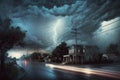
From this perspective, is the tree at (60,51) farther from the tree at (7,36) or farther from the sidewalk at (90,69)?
the tree at (7,36)

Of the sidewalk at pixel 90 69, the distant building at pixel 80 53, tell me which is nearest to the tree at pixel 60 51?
the distant building at pixel 80 53

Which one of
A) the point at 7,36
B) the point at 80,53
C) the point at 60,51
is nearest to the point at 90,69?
the point at 80,53

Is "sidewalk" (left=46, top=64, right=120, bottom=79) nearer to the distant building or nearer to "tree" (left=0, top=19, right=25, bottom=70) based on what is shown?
the distant building

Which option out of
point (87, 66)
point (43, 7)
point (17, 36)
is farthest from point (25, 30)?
point (87, 66)

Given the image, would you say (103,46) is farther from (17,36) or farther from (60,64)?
(17,36)

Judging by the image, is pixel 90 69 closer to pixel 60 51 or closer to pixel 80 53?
pixel 80 53

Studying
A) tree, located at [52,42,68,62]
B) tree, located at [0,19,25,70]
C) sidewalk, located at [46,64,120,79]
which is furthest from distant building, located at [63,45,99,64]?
tree, located at [0,19,25,70]
